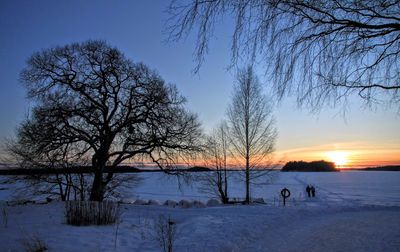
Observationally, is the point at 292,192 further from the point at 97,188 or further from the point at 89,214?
the point at 89,214

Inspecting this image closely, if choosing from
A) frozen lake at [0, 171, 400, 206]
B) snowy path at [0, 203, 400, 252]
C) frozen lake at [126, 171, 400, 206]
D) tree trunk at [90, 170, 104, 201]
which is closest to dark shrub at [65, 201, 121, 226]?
snowy path at [0, 203, 400, 252]

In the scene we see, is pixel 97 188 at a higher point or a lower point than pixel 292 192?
higher

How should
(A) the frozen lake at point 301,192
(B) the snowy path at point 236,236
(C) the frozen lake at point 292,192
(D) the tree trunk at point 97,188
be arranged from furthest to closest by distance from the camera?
(A) the frozen lake at point 301,192, (C) the frozen lake at point 292,192, (D) the tree trunk at point 97,188, (B) the snowy path at point 236,236

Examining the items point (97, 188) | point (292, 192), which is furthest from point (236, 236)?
point (292, 192)

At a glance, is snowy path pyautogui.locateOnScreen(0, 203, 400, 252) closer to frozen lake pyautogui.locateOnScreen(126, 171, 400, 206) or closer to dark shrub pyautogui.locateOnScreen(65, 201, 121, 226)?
dark shrub pyautogui.locateOnScreen(65, 201, 121, 226)

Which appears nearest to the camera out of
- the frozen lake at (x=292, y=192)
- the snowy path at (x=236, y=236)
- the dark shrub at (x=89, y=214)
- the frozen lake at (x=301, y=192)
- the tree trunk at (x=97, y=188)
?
the snowy path at (x=236, y=236)

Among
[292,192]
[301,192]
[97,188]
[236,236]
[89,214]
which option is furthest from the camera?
[292,192]

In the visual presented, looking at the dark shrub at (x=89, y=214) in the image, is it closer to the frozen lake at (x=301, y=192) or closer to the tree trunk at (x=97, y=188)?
the tree trunk at (x=97, y=188)

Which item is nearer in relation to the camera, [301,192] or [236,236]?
[236,236]

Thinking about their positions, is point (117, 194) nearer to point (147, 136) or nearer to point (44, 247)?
point (147, 136)

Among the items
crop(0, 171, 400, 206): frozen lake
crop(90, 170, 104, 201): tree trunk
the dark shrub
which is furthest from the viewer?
crop(0, 171, 400, 206): frozen lake

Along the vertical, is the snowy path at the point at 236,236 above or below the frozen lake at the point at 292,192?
above

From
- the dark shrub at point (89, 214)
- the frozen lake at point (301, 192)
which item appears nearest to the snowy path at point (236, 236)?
the dark shrub at point (89, 214)

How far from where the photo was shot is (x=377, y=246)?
7.26m
